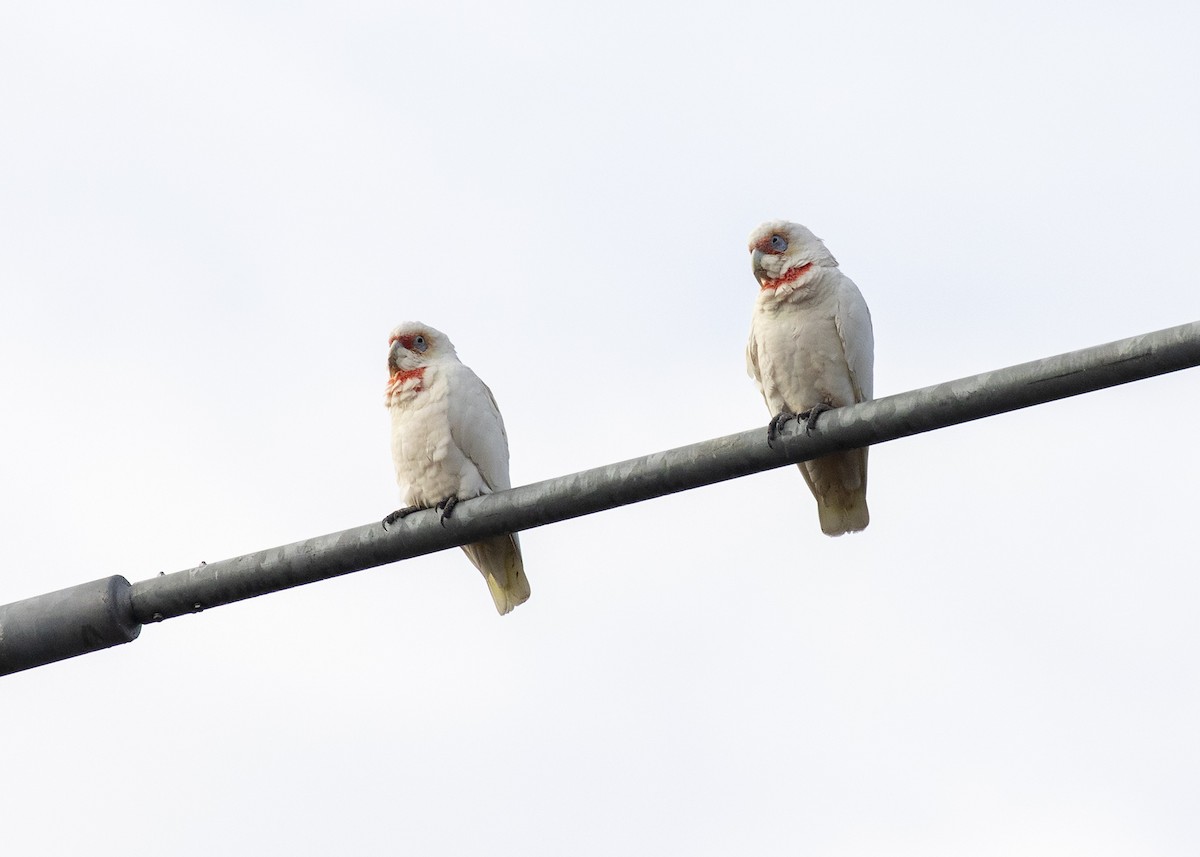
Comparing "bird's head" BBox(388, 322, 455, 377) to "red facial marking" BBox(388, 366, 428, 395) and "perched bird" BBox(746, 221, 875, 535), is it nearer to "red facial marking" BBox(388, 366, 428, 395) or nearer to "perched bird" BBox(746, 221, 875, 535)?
"red facial marking" BBox(388, 366, 428, 395)

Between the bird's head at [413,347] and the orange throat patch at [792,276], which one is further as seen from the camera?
the bird's head at [413,347]

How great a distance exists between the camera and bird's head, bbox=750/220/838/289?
680cm

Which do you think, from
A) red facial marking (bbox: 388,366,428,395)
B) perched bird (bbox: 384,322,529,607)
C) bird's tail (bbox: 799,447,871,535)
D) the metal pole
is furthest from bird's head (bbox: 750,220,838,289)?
the metal pole

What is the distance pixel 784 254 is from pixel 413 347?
1.97 m

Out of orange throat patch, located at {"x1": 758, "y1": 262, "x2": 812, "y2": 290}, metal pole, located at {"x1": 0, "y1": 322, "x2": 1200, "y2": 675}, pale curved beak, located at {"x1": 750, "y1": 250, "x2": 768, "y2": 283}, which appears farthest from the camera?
pale curved beak, located at {"x1": 750, "y1": 250, "x2": 768, "y2": 283}

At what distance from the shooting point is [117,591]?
3904 mm

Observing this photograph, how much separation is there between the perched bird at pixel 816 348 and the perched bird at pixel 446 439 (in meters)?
1.37

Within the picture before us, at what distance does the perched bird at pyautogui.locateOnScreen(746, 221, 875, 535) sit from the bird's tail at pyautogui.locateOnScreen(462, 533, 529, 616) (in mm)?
1456

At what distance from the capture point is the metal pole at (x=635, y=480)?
3.31 meters

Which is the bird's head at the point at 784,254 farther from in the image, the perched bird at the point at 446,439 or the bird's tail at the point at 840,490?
the perched bird at the point at 446,439

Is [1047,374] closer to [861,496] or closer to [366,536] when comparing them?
[366,536]

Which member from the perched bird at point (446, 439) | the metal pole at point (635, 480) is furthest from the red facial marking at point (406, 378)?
the metal pole at point (635, 480)

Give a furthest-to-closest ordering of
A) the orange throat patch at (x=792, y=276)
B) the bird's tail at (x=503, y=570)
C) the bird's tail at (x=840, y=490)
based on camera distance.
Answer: the bird's tail at (x=503, y=570)
the orange throat patch at (x=792, y=276)
the bird's tail at (x=840, y=490)

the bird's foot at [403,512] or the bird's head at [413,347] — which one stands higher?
the bird's head at [413,347]
